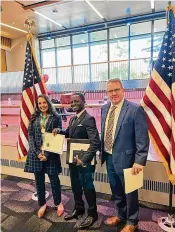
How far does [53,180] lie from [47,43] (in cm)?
987

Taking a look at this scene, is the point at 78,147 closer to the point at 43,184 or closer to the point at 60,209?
the point at 43,184

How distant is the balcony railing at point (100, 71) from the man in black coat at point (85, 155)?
6785 millimetres

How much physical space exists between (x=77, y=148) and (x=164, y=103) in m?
0.92

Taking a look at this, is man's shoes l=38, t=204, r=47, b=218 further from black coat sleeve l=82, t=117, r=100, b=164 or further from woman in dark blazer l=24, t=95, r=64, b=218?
black coat sleeve l=82, t=117, r=100, b=164

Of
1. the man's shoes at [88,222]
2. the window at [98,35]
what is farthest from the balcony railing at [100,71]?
the man's shoes at [88,222]

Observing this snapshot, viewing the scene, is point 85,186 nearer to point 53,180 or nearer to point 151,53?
point 53,180

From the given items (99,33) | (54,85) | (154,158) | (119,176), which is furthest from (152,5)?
(119,176)

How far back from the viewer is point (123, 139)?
1729 mm

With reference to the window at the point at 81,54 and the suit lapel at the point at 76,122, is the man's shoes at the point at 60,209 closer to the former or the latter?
the suit lapel at the point at 76,122

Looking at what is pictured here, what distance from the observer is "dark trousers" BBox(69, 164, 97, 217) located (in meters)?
1.96

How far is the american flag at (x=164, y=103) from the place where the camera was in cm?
179

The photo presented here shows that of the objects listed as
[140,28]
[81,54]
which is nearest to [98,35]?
[81,54]

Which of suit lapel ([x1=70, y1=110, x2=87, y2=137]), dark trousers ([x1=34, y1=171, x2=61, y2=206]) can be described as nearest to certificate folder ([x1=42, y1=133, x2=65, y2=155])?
suit lapel ([x1=70, y1=110, x2=87, y2=137])

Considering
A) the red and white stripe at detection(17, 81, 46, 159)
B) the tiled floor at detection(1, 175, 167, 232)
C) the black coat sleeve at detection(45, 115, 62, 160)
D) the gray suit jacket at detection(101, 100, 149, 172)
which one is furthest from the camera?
the red and white stripe at detection(17, 81, 46, 159)
